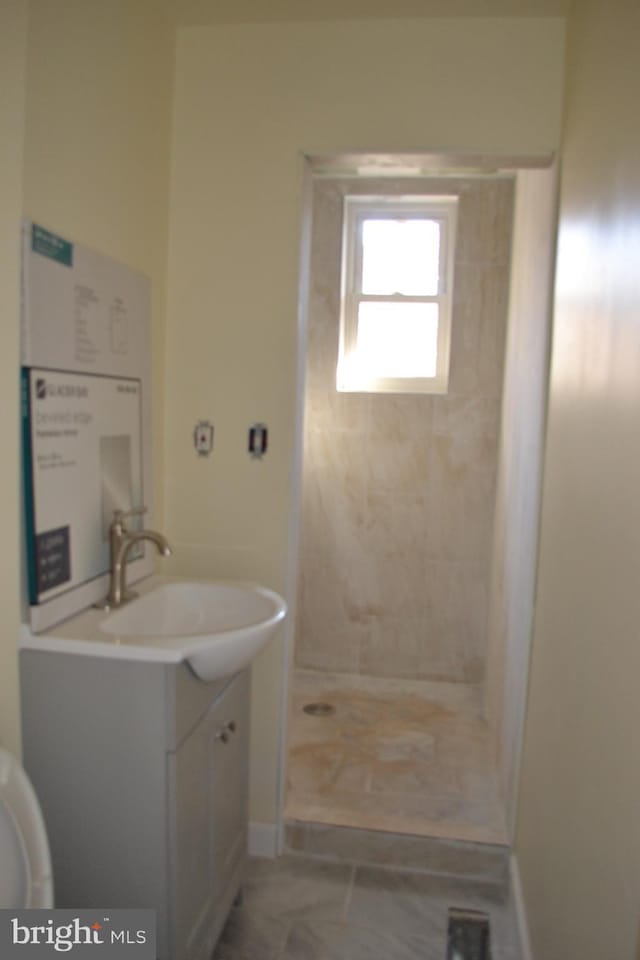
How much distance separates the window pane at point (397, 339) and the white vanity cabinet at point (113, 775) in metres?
2.39

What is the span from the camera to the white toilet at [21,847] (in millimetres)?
1251

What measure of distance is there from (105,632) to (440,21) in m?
1.97

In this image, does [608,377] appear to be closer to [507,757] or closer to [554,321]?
[554,321]

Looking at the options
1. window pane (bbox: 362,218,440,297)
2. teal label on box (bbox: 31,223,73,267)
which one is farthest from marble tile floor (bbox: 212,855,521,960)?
window pane (bbox: 362,218,440,297)

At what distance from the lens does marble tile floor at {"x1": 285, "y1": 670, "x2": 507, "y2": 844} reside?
250 centimetres

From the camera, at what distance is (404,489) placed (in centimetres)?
369

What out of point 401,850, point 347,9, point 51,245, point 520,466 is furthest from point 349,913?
point 347,9

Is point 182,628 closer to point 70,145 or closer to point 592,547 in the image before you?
point 592,547

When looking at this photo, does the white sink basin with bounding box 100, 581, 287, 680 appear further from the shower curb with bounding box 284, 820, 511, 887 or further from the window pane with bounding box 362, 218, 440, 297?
the window pane with bounding box 362, 218, 440, 297

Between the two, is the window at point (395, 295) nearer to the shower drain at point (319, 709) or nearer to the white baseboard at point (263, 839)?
the shower drain at point (319, 709)

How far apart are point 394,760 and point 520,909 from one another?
905mm

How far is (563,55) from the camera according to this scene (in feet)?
6.97

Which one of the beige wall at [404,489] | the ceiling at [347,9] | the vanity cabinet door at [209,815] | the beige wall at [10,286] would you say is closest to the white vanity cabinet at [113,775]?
the vanity cabinet door at [209,815]

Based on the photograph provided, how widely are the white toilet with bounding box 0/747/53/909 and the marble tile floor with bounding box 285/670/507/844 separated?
4.30 feet
